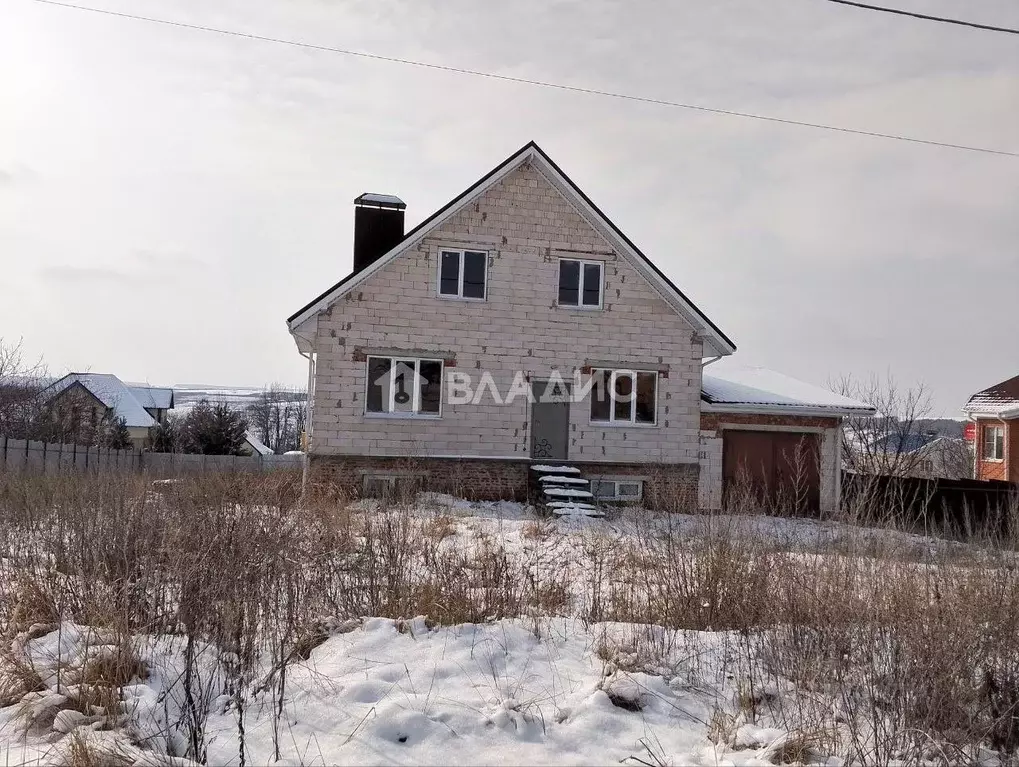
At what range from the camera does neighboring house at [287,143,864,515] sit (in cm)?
1739

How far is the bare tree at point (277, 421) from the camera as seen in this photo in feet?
313

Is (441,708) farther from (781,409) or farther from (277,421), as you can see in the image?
(277,421)

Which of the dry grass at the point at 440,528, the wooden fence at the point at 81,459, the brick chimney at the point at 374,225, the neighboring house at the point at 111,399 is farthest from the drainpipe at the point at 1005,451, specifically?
the neighboring house at the point at 111,399

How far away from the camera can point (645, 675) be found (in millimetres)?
5285

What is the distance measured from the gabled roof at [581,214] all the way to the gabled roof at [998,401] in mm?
15668

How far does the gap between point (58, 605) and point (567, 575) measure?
4.46 m

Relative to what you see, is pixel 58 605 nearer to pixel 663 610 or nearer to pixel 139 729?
pixel 139 729

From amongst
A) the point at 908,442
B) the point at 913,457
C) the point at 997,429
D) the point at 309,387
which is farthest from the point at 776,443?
the point at 908,442

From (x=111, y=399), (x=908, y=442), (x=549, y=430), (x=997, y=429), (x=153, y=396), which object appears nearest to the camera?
(x=549, y=430)

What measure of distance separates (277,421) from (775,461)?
8265 cm

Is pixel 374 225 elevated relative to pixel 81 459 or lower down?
elevated

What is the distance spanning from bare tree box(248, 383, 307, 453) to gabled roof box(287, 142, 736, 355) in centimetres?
7037

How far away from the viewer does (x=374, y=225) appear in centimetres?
1991

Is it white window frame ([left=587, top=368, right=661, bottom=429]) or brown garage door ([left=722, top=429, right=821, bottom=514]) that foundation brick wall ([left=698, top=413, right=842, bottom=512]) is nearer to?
brown garage door ([left=722, top=429, right=821, bottom=514])
